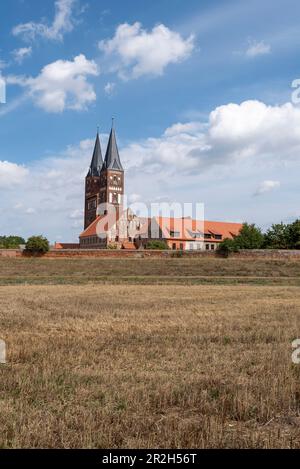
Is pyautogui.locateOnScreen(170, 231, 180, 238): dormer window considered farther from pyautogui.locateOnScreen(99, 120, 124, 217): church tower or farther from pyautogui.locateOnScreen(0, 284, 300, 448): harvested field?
pyautogui.locateOnScreen(0, 284, 300, 448): harvested field

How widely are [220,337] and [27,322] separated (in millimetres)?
5677

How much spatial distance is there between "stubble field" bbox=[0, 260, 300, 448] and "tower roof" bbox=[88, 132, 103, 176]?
121 metres

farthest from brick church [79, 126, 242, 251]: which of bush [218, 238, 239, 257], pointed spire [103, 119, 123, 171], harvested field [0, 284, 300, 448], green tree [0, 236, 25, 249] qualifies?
harvested field [0, 284, 300, 448]

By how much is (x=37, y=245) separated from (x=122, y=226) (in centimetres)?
4279

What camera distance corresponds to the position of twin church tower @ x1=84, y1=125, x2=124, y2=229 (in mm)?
125250

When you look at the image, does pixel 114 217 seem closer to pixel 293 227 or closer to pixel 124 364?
pixel 293 227

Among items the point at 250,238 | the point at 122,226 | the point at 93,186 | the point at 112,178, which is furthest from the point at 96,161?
the point at 250,238

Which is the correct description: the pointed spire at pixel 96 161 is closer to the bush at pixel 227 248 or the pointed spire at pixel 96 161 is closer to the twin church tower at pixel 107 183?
the twin church tower at pixel 107 183

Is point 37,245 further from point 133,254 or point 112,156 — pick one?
point 112,156

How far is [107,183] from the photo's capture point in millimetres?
124250

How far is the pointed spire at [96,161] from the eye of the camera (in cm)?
13282

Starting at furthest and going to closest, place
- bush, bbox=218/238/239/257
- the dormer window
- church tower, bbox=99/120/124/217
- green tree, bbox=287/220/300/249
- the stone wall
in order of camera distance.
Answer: church tower, bbox=99/120/124/217, the dormer window, green tree, bbox=287/220/300/249, bush, bbox=218/238/239/257, the stone wall

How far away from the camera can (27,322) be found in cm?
1349
